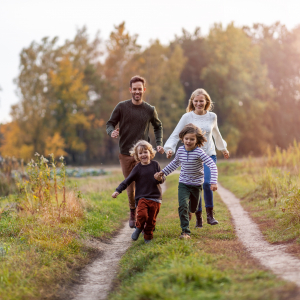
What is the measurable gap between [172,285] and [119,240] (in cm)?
350

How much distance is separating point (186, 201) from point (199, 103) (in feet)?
5.71

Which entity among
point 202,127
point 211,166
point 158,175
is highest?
point 202,127

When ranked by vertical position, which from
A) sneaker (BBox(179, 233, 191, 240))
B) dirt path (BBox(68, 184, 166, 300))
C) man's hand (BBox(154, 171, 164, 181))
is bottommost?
dirt path (BBox(68, 184, 166, 300))

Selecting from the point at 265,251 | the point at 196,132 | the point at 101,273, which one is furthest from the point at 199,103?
the point at 101,273

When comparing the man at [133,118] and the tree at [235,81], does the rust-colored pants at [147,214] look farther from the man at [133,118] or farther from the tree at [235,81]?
the tree at [235,81]

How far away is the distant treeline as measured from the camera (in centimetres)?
3350

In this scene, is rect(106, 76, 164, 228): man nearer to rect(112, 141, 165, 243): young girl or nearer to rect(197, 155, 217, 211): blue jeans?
rect(112, 141, 165, 243): young girl

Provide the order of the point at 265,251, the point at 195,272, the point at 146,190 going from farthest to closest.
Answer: the point at 146,190
the point at 265,251
the point at 195,272

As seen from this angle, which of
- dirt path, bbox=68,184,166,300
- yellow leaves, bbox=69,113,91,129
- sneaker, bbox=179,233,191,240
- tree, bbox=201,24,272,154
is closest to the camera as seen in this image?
dirt path, bbox=68,184,166,300

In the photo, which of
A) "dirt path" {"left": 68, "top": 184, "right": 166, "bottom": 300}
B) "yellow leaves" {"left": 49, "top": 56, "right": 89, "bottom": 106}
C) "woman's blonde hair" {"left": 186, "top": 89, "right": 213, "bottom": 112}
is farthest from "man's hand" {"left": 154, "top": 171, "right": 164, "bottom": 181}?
"yellow leaves" {"left": 49, "top": 56, "right": 89, "bottom": 106}

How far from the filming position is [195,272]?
146 inches

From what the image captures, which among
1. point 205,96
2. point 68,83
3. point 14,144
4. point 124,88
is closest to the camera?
point 205,96

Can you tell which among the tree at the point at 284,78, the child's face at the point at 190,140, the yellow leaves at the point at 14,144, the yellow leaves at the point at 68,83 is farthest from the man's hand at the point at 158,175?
the tree at the point at 284,78

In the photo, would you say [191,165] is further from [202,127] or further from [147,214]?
[147,214]
